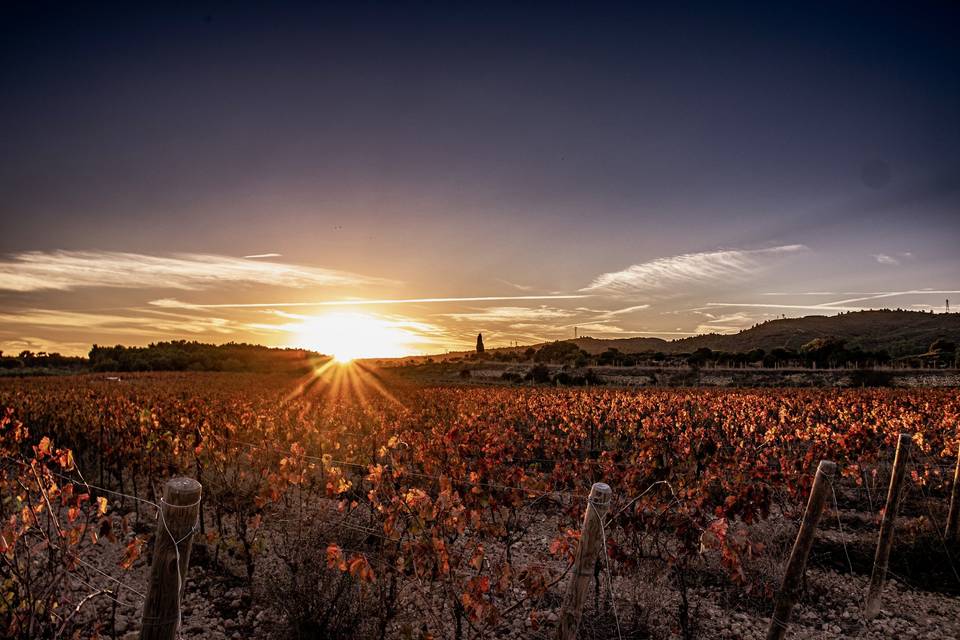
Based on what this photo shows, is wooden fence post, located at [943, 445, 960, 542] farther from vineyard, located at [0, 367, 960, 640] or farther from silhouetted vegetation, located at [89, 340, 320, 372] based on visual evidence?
silhouetted vegetation, located at [89, 340, 320, 372]

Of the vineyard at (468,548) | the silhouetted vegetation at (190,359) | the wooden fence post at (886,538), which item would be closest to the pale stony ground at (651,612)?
the vineyard at (468,548)

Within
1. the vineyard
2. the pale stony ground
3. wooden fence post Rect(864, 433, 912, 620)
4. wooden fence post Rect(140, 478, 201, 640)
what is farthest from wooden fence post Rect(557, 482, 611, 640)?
wooden fence post Rect(864, 433, 912, 620)

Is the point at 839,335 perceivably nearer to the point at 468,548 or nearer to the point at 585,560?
the point at 468,548

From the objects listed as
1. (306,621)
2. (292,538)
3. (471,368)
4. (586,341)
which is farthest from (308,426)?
(586,341)

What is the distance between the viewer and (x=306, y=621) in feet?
16.5

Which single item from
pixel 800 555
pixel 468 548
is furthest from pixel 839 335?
pixel 800 555

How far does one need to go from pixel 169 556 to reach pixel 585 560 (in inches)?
101

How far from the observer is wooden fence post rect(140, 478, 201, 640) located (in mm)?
2615

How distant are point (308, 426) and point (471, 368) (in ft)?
158

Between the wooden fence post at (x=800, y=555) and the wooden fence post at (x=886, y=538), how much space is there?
7.67 feet

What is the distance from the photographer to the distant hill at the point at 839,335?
7975 cm

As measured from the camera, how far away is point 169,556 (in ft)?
8.66

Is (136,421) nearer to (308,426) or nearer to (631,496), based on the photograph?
(308,426)

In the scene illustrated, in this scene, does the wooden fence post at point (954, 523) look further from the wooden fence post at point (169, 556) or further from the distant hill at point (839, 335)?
the distant hill at point (839, 335)
